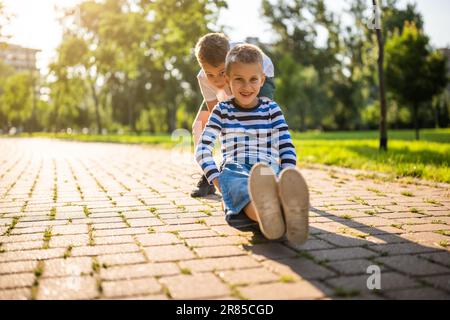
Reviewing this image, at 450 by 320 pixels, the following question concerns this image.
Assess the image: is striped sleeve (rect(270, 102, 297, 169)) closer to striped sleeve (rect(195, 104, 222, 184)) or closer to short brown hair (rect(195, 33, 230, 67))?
striped sleeve (rect(195, 104, 222, 184))

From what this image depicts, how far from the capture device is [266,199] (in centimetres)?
253

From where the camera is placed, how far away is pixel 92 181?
6504 millimetres

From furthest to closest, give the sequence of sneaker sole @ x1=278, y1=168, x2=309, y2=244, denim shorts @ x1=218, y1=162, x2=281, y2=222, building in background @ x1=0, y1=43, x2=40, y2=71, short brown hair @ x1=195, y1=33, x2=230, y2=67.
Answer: building in background @ x1=0, y1=43, x2=40, y2=71
short brown hair @ x1=195, y1=33, x2=230, y2=67
denim shorts @ x1=218, y1=162, x2=281, y2=222
sneaker sole @ x1=278, y1=168, x2=309, y2=244

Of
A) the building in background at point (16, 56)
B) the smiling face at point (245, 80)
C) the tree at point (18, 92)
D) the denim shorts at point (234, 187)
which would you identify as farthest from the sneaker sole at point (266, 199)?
the tree at point (18, 92)

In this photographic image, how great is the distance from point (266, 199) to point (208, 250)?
0.51 m

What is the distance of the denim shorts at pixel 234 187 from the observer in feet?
9.48

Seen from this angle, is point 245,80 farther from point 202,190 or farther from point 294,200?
point 202,190

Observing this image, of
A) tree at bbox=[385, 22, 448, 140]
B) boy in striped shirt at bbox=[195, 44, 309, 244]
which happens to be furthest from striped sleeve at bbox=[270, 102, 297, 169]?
tree at bbox=[385, 22, 448, 140]

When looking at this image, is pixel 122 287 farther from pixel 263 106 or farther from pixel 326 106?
pixel 326 106

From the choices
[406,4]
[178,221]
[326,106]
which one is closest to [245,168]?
[178,221]

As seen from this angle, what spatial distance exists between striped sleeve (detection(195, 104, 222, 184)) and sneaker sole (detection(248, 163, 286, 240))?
65cm

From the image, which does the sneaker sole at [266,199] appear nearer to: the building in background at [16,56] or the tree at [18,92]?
the building in background at [16,56]

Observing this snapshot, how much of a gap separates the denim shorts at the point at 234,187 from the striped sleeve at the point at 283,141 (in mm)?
292

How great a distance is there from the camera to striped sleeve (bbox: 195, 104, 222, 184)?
3189 mm
